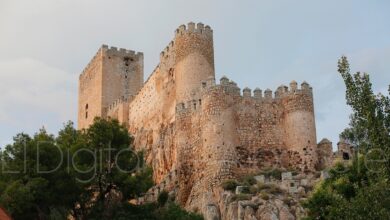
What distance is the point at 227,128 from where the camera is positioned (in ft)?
129

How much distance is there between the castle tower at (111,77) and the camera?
6050 cm

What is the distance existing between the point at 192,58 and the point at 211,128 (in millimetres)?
6603

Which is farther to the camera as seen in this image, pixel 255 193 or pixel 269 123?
pixel 269 123

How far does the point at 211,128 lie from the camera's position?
39094mm

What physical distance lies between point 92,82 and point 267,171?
27.2 meters

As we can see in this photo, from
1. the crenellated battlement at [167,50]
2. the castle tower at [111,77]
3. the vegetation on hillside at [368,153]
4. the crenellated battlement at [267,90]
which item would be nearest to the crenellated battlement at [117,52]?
the castle tower at [111,77]

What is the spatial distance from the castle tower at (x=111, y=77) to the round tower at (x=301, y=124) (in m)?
21.4

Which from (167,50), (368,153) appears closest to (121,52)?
(167,50)

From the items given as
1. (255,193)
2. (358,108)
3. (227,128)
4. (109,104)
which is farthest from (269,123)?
(109,104)

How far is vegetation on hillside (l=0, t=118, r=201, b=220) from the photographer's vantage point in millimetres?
34719

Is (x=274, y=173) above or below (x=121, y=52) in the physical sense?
below

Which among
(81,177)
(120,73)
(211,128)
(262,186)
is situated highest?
(120,73)

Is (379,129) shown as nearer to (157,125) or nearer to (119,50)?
(157,125)

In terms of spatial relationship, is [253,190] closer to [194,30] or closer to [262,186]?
[262,186]
